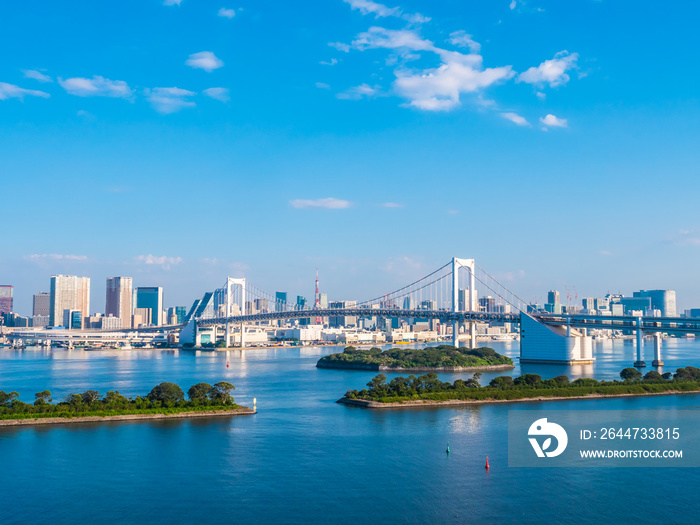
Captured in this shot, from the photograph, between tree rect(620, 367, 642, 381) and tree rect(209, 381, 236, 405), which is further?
tree rect(620, 367, 642, 381)

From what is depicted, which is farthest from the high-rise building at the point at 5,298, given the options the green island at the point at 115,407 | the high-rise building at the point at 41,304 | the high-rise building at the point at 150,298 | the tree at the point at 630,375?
the tree at the point at 630,375

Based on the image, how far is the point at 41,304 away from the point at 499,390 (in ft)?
275

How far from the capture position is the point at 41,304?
86688 mm

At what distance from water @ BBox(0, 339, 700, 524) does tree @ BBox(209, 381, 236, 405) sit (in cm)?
94

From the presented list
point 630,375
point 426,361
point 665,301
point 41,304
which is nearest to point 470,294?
point 426,361

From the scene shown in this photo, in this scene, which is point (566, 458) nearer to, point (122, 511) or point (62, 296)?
point (122, 511)

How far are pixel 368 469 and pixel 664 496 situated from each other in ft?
12.3

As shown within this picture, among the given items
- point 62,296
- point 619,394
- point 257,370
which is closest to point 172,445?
point 619,394

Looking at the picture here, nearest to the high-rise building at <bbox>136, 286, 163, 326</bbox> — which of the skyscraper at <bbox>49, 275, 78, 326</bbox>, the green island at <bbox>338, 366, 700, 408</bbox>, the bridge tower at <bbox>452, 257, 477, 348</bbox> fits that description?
the skyscraper at <bbox>49, 275, 78, 326</bbox>

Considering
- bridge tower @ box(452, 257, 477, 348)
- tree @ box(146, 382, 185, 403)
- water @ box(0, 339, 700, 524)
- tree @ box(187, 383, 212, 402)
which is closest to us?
water @ box(0, 339, 700, 524)

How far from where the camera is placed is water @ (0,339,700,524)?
7418 millimetres

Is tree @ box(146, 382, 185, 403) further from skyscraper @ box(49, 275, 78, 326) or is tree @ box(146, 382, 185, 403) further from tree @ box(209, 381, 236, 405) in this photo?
skyscraper @ box(49, 275, 78, 326)

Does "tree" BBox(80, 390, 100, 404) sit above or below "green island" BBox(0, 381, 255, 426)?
above

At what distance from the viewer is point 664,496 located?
8102 millimetres
